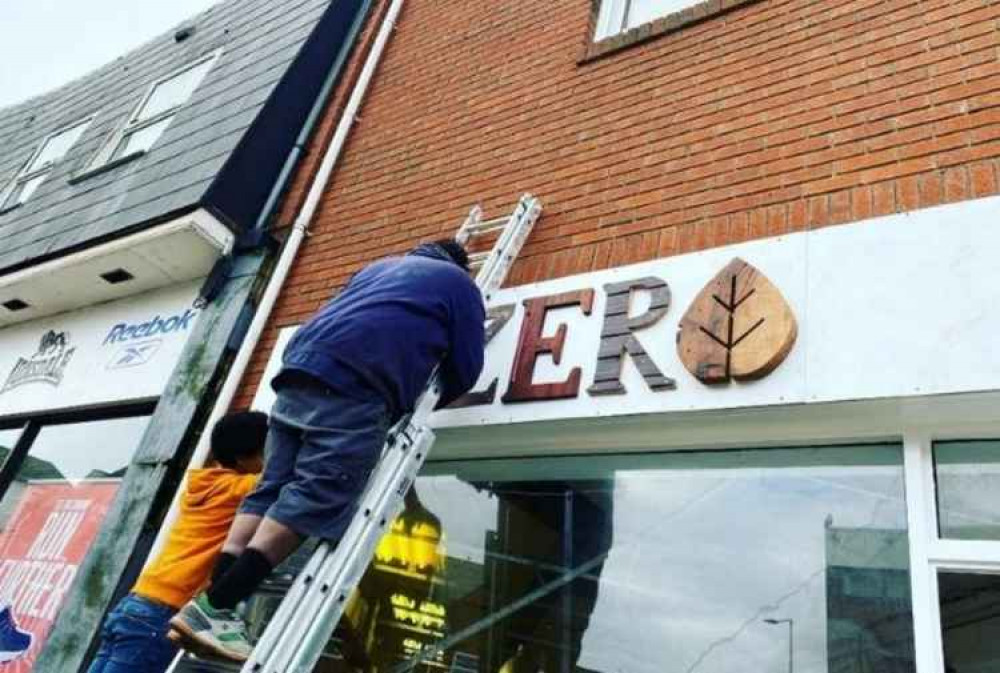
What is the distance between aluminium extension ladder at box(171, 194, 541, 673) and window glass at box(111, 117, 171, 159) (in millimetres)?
5544

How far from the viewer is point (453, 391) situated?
2.99 m

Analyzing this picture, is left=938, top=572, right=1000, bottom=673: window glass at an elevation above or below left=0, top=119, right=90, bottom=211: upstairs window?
below

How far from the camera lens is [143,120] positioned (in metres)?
7.66

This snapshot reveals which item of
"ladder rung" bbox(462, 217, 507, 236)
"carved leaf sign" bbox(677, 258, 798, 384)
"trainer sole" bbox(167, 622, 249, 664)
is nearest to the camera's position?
"trainer sole" bbox(167, 622, 249, 664)

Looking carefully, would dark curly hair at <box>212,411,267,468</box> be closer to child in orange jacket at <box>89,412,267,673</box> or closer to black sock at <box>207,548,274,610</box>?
child in orange jacket at <box>89,412,267,673</box>

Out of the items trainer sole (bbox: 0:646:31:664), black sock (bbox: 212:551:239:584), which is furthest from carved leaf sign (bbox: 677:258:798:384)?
trainer sole (bbox: 0:646:31:664)

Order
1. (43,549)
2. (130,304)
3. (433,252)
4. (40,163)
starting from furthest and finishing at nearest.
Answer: (40,163)
(130,304)
(43,549)
(433,252)

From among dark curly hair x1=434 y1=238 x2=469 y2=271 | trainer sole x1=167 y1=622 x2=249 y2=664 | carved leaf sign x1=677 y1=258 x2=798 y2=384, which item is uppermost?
dark curly hair x1=434 y1=238 x2=469 y2=271

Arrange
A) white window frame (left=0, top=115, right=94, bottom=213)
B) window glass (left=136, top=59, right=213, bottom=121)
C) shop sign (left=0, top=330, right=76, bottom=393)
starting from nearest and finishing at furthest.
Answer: shop sign (left=0, top=330, right=76, bottom=393)
window glass (left=136, top=59, right=213, bottom=121)
white window frame (left=0, top=115, right=94, bottom=213)

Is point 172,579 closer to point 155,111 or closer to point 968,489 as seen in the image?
point 968,489

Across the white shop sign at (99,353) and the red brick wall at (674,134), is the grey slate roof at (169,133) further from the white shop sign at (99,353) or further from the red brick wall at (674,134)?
the red brick wall at (674,134)

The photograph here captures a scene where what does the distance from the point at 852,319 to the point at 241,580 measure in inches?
87.8

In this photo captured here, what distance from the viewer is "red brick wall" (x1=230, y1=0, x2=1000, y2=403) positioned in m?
2.93

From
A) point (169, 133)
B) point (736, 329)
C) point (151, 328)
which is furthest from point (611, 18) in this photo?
point (169, 133)
